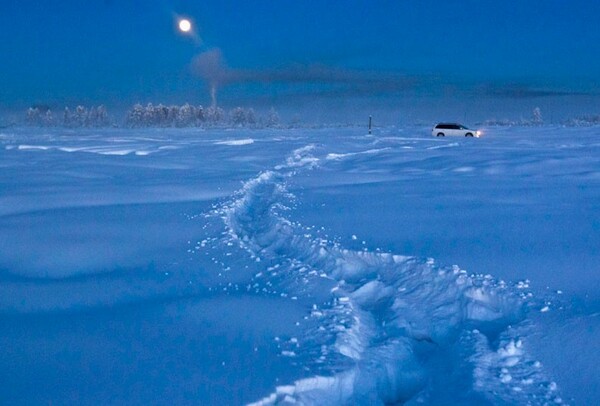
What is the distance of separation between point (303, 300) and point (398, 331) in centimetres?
87

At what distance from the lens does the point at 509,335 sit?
3844mm

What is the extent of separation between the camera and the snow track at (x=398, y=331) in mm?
3256

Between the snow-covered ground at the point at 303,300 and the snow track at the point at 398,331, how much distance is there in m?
0.01

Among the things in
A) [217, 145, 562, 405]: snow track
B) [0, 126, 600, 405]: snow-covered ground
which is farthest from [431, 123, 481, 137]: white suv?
[217, 145, 562, 405]: snow track

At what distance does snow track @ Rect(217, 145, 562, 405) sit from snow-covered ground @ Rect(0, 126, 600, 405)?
0.6 inches

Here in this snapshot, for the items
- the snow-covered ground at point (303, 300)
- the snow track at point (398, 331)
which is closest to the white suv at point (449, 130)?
the snow-covered ground at point (303, 300)

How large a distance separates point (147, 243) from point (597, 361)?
16.3 ft

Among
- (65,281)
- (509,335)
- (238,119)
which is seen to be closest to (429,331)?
(509,335)

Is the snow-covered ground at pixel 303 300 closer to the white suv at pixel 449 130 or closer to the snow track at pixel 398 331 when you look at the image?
→ the snow track at pixel 398 331

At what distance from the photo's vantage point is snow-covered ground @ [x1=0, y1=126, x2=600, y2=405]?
328 cm

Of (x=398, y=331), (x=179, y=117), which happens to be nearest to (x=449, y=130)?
(x=398, y=331)

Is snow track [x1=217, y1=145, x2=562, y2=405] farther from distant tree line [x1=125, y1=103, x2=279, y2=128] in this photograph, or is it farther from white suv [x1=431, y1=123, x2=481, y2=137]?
distant tree line [x1=125, y1=103, x2=279, y2=128]

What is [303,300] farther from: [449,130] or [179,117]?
[179,117]

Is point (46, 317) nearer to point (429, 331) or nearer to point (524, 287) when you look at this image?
point (429, 331)
